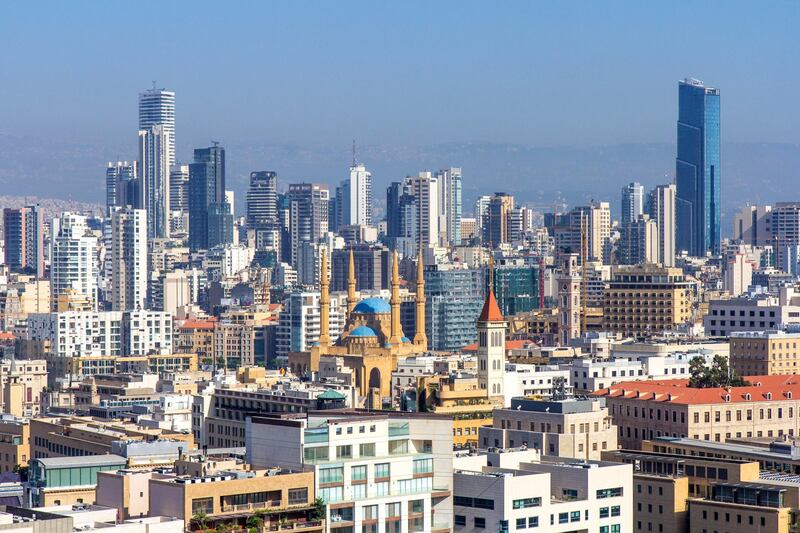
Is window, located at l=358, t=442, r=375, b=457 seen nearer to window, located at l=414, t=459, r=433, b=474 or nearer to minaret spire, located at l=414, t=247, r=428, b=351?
window, located at l=414, t=459, r=433, b=474

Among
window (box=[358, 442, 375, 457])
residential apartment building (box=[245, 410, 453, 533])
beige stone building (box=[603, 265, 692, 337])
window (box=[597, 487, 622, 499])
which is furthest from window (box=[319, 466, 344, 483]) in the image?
beige stone building (box=[603, 265, 692, 337])

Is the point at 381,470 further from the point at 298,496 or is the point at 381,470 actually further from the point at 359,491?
the point at 298,496

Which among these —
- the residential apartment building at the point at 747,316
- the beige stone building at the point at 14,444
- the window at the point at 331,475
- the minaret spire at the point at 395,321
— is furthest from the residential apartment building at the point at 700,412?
the minaret spire at the point at 395,321

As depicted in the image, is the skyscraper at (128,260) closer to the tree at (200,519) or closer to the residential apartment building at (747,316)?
the residential apartment building at (747,316)

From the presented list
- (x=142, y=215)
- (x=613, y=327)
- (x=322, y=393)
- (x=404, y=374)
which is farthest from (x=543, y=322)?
(x=322, y=393)

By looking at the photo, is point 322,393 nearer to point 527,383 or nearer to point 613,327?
point 527,383
